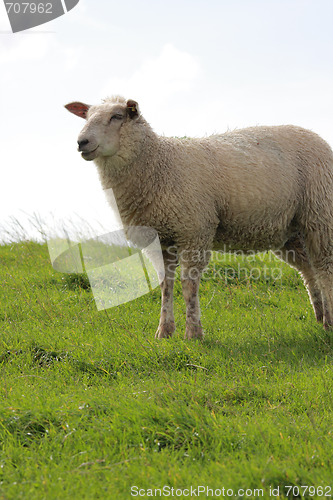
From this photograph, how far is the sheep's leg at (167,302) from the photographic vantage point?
568 cm

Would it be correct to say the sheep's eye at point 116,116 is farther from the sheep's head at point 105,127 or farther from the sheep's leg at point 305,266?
the sheep's leg at point 305,266

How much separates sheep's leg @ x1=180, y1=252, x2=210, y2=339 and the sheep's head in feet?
4.24

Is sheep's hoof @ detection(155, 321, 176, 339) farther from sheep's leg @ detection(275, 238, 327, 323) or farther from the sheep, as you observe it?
sheep's leg @ detection(275, 238, 327, 323)

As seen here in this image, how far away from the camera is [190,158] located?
5.64 meters

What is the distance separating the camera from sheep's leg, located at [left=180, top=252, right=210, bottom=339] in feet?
18.0

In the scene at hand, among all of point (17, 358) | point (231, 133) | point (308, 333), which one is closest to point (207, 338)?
point (308, 333)

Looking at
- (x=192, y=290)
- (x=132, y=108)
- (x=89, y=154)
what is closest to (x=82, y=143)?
(x=89, y=154)

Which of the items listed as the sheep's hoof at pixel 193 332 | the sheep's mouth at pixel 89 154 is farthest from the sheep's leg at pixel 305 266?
the sheep's mouth at pixel 89 154

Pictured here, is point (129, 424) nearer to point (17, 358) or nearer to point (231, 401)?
point (231, 401)

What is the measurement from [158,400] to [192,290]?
1861mm

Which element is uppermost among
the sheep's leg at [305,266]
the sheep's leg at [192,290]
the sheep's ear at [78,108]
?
the sheep's ear at [78,108]

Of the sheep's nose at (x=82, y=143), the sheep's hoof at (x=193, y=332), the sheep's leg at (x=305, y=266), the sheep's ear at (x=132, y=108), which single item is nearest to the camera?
the sheep's nose at (x=82, y=143)

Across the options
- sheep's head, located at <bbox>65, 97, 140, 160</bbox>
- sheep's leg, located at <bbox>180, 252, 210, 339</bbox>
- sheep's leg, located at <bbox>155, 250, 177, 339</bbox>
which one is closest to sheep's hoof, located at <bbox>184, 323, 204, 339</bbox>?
sheep's leg, located at <bbox>180, 252, 210, 339</bbox>

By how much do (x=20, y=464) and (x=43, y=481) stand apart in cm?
36
